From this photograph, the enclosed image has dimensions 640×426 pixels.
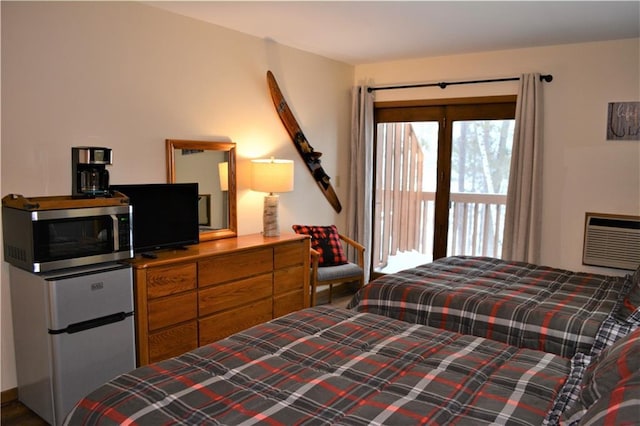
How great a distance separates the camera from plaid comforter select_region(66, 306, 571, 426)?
4.90ft

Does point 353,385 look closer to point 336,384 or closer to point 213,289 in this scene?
point 336,384

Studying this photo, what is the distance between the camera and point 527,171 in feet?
14.8

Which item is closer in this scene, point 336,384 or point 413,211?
point 336,384

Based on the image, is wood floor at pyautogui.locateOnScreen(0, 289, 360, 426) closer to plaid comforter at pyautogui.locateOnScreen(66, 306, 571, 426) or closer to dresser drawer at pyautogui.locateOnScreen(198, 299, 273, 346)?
dresser drawer at pyautogui.locateOnScreen(198, 299, 273, 346)

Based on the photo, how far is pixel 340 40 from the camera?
433cm

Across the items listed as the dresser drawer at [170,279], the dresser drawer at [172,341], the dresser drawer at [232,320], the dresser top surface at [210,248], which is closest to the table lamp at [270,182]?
the dresser top surface at [210,248]

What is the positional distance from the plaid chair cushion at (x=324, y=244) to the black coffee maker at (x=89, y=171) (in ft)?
6.98

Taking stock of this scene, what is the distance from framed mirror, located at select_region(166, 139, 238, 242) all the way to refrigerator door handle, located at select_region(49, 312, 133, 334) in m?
1.13

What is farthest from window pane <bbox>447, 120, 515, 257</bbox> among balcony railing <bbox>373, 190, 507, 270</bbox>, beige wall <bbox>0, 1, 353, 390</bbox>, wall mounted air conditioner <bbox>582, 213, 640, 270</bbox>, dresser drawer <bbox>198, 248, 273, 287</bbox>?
dresser drawer <bbox>198, 248, 273, 287</bbox>

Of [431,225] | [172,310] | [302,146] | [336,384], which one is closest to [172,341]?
[172,310]

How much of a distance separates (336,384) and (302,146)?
3.41m

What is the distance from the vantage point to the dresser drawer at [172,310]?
3076 millimetres

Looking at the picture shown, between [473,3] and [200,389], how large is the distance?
2894mm

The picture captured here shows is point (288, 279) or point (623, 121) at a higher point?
point (623, 121)
